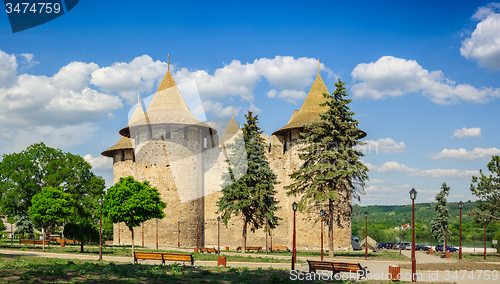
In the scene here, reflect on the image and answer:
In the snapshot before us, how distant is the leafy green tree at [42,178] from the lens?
121ft

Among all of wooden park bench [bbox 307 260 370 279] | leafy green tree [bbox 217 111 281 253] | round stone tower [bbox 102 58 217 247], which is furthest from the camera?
round stone tower [bbox 102 58 217 247]

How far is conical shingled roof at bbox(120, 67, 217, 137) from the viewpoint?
1273 inches

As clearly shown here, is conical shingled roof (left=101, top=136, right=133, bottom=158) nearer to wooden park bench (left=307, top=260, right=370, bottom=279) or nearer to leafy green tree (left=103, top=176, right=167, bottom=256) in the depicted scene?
leafy green tree (left=103, top=176, right=167, bottom=256)

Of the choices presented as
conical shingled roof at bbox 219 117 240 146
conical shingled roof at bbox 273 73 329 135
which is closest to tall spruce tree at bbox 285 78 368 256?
conical shingled roof at bbox 273 73 329 135

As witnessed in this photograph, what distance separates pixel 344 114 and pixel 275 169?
11.2 m

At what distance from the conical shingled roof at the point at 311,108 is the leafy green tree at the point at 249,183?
16.3 feet

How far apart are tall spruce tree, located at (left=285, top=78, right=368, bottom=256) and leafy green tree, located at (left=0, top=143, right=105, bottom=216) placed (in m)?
24.4

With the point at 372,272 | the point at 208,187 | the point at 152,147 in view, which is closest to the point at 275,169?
the point at 208,187

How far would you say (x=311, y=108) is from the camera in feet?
111

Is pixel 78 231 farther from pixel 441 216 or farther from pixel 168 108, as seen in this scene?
pixel 441 216

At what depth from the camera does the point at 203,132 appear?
34.7 m

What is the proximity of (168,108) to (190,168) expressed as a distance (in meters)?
5.41

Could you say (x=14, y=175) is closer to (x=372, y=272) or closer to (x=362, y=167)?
(x=362, y=167)

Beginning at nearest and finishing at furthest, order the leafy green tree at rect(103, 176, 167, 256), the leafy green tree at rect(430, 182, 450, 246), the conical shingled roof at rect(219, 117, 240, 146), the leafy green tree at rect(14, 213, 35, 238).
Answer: the leafy green tree at rect(103, 176, 167, 256) < the conical shingled roof at rect(219, 117, 240, 146) < the leafy green tree at rect(14, 213, 35, 238) < the leafy green tree at rect(430, 182, 450, 246)
